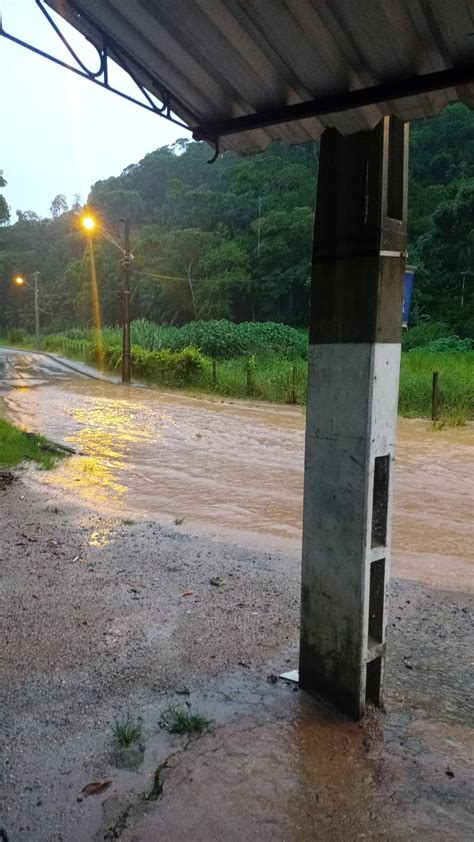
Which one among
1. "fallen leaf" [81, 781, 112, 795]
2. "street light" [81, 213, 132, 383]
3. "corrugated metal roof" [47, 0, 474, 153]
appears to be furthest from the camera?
"street light" [81, 213, 132, 383]

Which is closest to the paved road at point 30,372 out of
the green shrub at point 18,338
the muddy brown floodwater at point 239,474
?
the muddy brown floodwater at point 239,474

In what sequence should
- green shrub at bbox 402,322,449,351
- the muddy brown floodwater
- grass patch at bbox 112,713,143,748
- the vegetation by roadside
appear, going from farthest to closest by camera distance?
green shrub at bbox 402,322,449,351, the vegetation by roadside, the muddy brown floodwater, grass patch at bbox 112,713,143,748

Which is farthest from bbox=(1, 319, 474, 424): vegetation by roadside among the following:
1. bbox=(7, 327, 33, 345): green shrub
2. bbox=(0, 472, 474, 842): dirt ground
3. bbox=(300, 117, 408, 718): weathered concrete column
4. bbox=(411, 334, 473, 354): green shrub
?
bbox=(7, 327, 33, 345): green shrub

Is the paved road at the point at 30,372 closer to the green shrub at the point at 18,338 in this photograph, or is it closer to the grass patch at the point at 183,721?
the grass patch at the point at 183,721

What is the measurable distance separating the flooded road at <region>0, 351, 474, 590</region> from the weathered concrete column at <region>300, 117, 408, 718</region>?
2.56 meters

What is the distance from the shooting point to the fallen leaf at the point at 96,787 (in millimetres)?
2400

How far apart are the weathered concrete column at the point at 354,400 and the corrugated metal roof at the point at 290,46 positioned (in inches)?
7.9

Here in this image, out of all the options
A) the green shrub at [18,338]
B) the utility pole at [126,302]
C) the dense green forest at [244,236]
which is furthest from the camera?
the green shrub at [18,338]

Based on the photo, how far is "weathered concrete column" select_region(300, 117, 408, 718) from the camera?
2590mm

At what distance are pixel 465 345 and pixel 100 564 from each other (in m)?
29.2

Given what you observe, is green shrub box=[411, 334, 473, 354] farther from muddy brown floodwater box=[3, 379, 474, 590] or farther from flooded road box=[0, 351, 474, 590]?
muddy brown floodwater box=[3, 379, 474, 590]

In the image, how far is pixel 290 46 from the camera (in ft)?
Result: 7.82

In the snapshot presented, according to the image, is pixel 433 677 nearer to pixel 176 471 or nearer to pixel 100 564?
pixel 100 564

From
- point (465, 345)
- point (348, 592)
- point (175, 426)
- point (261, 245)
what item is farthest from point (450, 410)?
point (261, 245)
